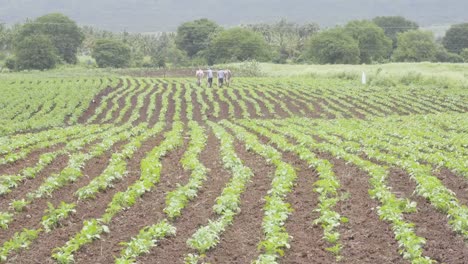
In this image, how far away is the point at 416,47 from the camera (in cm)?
11262

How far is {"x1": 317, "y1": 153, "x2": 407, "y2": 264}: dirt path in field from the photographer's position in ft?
28.5

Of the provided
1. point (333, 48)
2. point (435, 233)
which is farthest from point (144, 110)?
point (333, 48)

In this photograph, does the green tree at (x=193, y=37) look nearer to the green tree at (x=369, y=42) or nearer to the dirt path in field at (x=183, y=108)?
the green tree at (x=369, y=42)

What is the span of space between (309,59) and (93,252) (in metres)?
107

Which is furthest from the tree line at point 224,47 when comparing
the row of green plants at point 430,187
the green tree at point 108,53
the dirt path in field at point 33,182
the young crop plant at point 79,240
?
the young crop plant at point 79,240

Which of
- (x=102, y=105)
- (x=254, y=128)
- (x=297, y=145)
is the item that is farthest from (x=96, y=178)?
(x=102, y=105)

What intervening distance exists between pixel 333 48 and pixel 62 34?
219 feet

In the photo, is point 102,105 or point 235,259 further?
point 102,105

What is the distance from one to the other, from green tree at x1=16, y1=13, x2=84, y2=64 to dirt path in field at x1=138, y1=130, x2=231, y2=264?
112 m

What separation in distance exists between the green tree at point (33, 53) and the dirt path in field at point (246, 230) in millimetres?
86848

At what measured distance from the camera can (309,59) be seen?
4432 inches

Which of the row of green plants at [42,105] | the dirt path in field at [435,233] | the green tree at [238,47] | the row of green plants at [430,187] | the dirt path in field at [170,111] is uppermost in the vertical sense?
the green tree at [238,47]

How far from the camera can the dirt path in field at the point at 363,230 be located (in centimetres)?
868

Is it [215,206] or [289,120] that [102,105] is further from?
[215,206]
